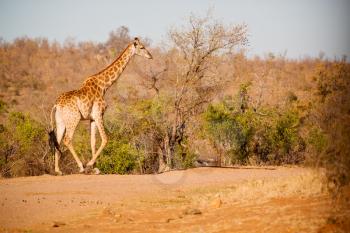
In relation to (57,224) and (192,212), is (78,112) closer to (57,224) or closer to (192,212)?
(57,224)

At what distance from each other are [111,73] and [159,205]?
21.6 feet

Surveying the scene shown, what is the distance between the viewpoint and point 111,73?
15.8 m

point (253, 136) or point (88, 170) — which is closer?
point (88, 170)

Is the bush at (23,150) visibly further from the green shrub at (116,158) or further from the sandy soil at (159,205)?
the sandy soil at (159,205)

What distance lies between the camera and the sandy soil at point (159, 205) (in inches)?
297

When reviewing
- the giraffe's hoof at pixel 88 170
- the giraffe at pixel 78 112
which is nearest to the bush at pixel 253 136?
the giraffe at pixel 78 112

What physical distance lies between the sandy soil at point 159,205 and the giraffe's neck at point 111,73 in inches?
126

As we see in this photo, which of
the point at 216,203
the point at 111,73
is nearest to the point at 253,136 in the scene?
the point at 111,73

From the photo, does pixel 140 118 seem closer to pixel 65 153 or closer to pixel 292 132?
pixel 65 153

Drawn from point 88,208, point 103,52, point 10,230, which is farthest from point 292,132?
point 103,52

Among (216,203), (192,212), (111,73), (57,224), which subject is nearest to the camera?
(57,224)

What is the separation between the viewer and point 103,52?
5325cm

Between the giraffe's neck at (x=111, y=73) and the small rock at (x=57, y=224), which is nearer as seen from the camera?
the small rock at (x=57, y=224)

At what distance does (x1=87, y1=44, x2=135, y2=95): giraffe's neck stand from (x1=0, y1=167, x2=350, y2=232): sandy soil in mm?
3194
